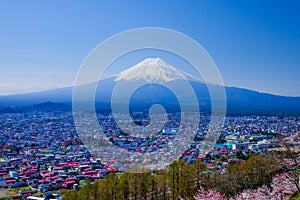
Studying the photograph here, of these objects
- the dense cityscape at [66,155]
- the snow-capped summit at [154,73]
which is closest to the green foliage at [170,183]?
the dense cityscape at [66,155]

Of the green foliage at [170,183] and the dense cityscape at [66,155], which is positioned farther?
the dense cityscape at [66,155]

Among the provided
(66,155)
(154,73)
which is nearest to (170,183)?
(154,73)

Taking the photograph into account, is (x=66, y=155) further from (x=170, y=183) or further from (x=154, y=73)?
(x=170, y=183)

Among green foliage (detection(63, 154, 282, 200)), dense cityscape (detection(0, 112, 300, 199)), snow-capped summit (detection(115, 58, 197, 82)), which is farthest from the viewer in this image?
dense cityscape (detection(0, 112, 300, 199))

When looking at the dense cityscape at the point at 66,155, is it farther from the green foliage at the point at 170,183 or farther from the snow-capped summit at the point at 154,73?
the snow-capped summit at the point at 154,73

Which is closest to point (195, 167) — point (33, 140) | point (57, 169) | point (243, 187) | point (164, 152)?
point (243, 187)

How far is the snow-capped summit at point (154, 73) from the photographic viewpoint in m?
9.24

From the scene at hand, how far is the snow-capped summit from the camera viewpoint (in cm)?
924

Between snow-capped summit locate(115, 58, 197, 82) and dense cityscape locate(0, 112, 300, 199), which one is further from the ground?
snow-capped summit locate(115, 58, 197, 82)

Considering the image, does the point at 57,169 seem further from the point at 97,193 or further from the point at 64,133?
the point at 64,133

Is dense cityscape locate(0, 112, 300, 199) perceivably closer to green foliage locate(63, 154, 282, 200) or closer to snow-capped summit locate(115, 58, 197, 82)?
green foliage locate(63, 154, 282, 200)

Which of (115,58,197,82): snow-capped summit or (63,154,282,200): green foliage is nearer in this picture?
(63,154,282,200): green foliage

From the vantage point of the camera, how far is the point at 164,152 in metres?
12.9

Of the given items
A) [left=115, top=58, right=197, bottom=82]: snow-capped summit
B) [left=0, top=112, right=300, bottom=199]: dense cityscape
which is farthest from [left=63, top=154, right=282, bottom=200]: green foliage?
[left=115, top=58, right=197, bottom=82]: snow-capped summit
